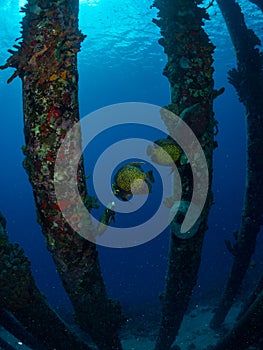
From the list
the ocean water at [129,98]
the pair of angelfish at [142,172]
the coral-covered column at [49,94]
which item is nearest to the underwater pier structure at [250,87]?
the ocean water at [129,98]

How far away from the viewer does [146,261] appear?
3275 centimetres

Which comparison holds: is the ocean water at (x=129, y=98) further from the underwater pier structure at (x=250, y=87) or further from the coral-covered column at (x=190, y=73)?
the coral-covered column at (x=190, y=73)

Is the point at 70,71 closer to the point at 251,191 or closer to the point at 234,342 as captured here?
the point at 234,342

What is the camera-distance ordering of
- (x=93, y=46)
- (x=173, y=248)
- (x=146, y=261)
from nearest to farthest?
(x=173, y=248)
(x=93, y=46)
(x=146, y=261)

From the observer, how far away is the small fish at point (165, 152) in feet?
8.86

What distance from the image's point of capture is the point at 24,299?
320 centimetres

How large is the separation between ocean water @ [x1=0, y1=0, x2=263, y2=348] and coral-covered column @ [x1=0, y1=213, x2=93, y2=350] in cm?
675

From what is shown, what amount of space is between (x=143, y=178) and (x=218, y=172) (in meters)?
85.5

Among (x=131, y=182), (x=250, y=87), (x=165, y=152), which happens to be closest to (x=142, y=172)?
(x=131, y=182)

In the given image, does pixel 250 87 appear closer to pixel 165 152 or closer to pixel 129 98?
pixel 165 152

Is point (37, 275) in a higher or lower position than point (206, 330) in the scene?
higher

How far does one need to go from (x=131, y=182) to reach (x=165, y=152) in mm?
414

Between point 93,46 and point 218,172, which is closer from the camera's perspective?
point 93,46

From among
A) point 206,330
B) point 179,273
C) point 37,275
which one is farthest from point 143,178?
point 37,275
